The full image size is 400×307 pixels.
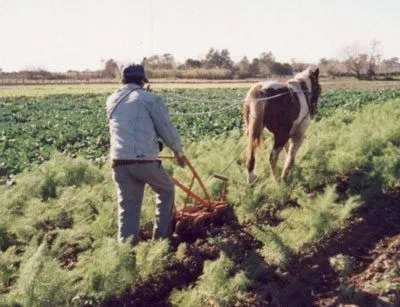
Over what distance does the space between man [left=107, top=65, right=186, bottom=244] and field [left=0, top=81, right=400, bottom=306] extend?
0.45m

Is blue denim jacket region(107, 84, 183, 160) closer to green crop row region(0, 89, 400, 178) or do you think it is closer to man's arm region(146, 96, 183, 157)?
man's arm region(146, 96, 183, 157)

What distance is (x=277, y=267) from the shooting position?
5633 millimetres

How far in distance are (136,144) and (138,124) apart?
0.23 metres

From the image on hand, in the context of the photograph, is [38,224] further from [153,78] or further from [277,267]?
[153,78]

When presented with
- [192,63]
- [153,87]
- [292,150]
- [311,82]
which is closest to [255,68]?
[192,63]

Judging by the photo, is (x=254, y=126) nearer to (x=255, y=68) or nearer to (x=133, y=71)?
(x=133, y=71)

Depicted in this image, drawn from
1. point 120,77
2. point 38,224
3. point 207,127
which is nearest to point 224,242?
point 120,77

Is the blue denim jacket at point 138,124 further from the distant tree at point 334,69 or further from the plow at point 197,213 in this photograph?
the distant tree at point 334,69

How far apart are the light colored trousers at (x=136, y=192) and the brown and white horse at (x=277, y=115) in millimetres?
2545

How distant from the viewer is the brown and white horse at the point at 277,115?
820 centimetres

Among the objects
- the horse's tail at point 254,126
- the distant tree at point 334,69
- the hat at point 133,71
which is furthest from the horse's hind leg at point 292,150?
the distant tree at point 334,69

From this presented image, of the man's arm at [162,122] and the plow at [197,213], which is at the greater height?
the man's arm at [162,122]

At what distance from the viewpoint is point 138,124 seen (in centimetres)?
554

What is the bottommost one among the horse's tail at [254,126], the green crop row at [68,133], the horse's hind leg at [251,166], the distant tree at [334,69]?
the green crop row at [68,133]
